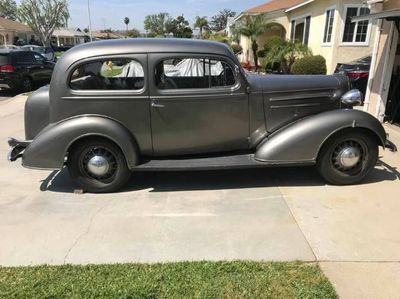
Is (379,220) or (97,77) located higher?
(97,77)

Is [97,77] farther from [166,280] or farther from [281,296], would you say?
[281,296]

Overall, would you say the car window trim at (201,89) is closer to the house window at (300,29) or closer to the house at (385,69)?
the house at (385,69)

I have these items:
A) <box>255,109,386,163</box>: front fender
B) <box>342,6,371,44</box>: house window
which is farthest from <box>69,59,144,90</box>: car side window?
<box>342,6,371,44</box>: house window

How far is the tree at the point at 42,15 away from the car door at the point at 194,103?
52.5 metres

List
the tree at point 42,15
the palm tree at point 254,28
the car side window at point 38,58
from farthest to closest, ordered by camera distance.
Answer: the tree at point 42,15, the palm tree at point 254,28, the car side window at point 38,58

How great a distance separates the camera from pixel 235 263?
10.8 feet

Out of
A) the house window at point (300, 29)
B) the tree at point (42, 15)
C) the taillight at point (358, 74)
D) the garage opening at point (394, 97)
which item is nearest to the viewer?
the garage opening at point (394, 97)

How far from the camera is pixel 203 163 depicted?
4.81m

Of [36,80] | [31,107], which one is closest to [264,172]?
[31,107]

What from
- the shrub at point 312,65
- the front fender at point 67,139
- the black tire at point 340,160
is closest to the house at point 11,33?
the shrub at point 312,65

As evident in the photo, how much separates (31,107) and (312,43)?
59.2 ft

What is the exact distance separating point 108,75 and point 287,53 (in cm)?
1623

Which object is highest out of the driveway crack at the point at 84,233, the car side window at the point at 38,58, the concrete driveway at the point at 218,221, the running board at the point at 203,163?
the car side window at the point at 38,58

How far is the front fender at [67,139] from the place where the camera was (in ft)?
15.1
